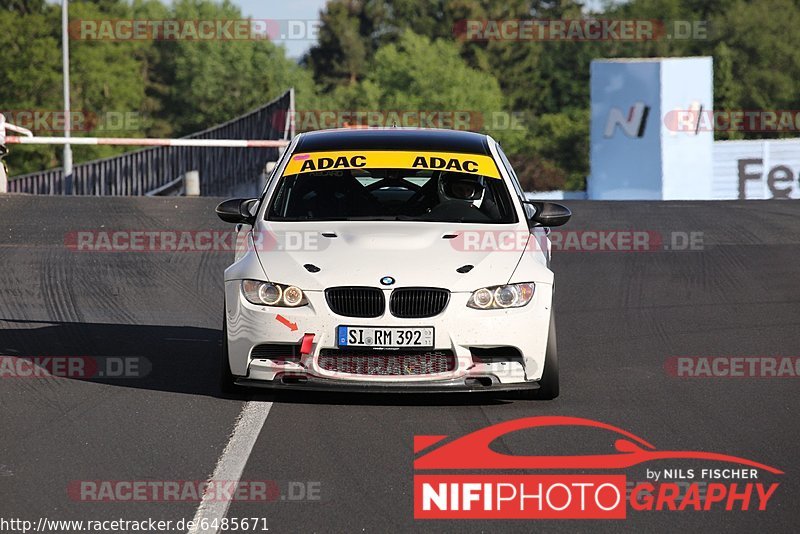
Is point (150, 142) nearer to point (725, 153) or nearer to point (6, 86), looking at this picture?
point (725, 153)

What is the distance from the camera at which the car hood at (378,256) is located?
816 centimetres

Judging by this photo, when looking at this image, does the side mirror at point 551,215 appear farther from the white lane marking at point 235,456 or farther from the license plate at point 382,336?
the white lane marking at point 235,456

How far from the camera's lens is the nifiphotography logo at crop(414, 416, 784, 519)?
623 cm

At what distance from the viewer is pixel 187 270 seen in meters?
14.8

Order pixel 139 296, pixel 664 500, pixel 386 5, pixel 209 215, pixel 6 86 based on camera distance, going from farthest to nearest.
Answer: pixel 386 5 → pixel 6 86 → pixel 209 215 → pixel 139 296 → pixel 664 500

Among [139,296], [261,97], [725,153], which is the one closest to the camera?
[139,296]

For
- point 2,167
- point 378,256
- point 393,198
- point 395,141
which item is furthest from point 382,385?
point 2,167

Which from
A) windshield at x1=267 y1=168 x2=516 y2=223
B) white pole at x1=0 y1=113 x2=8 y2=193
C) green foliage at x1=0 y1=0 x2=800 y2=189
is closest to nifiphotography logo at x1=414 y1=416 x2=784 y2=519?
windshield at x1=267 y1=168 x2=516 y2=223

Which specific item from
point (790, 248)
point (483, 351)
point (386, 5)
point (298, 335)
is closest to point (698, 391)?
point (483, 351)

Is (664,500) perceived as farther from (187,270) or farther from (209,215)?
(209,215)

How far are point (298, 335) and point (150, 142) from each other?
1781cm

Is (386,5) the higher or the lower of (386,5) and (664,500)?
the higher

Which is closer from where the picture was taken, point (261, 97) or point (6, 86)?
point (6, 86)

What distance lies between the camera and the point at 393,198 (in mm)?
9867
